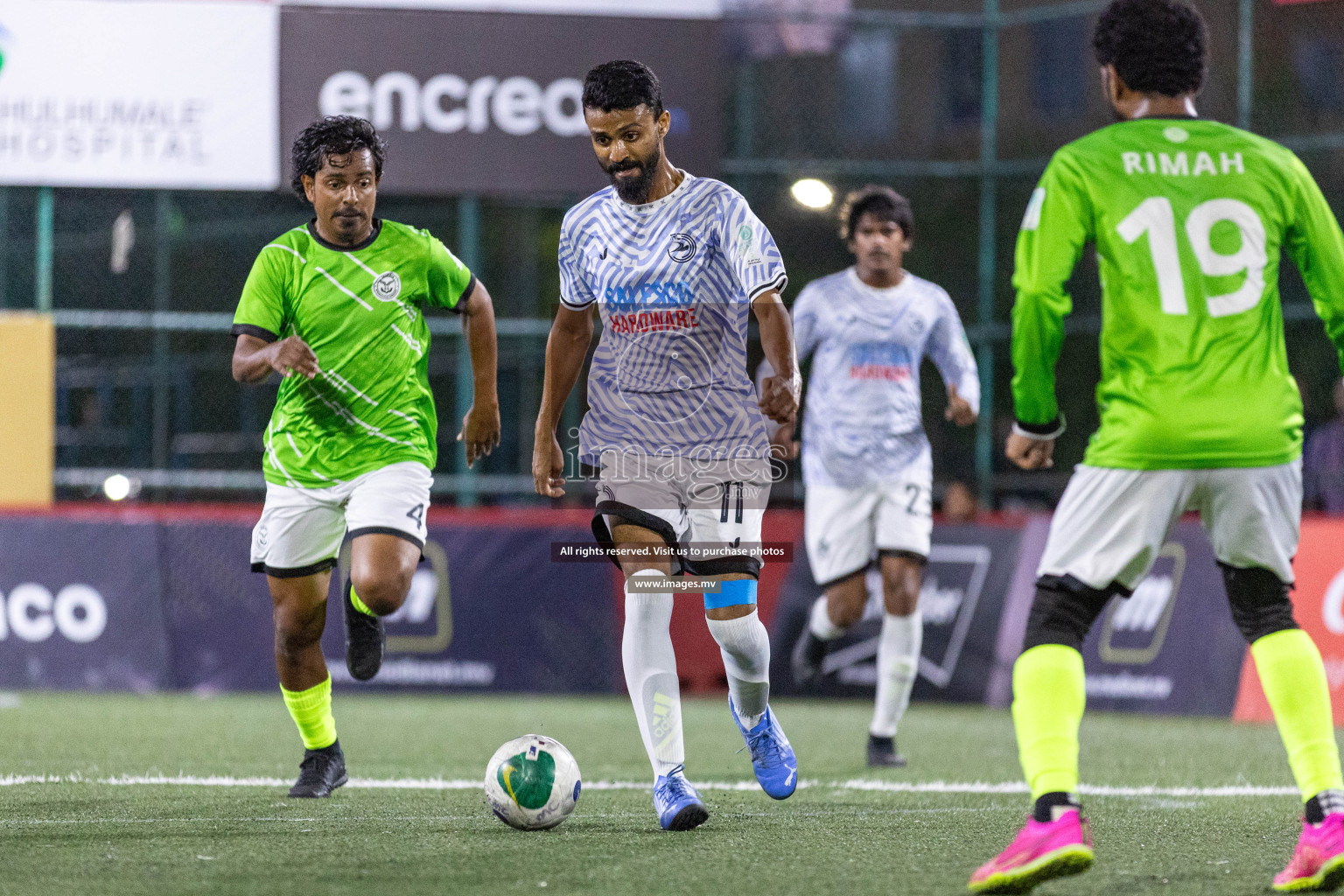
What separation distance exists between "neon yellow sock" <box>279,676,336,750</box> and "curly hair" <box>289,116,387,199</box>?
1.85 m

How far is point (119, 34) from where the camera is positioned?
1259cm

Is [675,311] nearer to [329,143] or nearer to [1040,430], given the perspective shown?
[329,143]

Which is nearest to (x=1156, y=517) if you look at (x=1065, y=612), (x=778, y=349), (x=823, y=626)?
(x=1065, y=612)

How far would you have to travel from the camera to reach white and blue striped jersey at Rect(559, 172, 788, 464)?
5254 millimetres

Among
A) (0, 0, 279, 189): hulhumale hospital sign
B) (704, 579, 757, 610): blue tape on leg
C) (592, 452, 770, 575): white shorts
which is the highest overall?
(0, 0, 279, 189): hulhumale hospital sign

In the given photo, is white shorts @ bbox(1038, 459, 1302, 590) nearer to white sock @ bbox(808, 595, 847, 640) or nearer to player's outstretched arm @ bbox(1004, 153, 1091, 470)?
player's outstretched arm @ bbox(1004, 153, 1091, 470)

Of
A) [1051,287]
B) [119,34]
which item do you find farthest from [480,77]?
[1051,287]

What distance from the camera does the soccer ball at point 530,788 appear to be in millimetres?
5020

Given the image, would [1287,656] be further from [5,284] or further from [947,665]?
[5,284]

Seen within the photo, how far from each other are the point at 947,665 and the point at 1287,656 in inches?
271

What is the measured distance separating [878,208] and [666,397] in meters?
2.83

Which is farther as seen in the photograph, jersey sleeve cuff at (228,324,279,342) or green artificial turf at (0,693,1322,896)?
jersey sleeve cuff at (228,324,279,342)

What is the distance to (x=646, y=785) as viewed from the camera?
6441mm

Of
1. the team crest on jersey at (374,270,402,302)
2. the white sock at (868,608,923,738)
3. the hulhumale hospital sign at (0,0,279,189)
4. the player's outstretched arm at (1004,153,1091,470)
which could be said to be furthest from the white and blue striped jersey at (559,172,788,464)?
the hulhumale hospital sign at (0,0,279,189)
